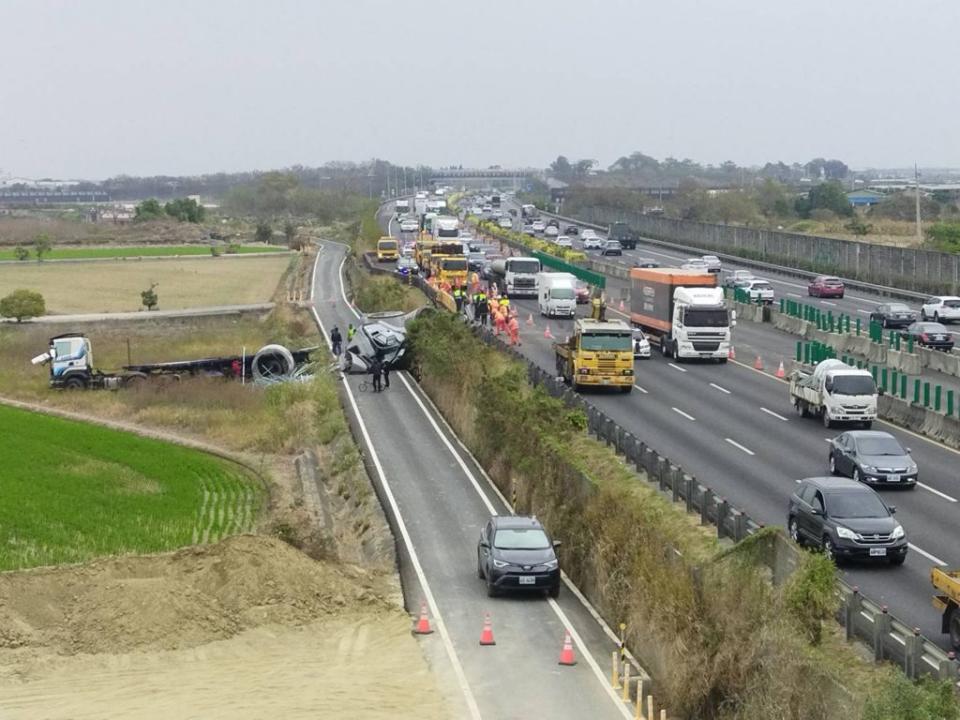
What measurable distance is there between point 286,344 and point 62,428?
24.8 m

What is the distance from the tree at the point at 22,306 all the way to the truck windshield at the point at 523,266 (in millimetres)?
28970

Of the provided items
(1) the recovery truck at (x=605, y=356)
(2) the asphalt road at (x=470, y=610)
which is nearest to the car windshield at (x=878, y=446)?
(2) the asphalt road at (x=470, y=610)

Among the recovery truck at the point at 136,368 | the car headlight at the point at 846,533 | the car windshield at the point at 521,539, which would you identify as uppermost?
the car headlight at the point at 846,533

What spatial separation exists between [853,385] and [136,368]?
32614mm

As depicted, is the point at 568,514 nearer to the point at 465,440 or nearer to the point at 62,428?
the point at 465,440

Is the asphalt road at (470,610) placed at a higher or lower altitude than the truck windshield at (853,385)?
lower

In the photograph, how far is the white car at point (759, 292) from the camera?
8000 cm

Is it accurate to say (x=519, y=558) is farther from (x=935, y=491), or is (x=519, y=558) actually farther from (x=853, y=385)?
(x=853, y=385)

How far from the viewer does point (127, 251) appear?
174625 millimetres

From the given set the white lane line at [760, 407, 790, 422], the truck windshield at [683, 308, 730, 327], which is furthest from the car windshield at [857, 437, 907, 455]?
the truck windshield at [683, 308, 730, 327]

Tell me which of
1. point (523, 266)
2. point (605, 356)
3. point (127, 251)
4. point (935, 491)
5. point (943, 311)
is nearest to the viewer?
point (935, 491)

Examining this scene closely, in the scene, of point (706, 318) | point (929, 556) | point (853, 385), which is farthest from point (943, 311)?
point (929, 556)

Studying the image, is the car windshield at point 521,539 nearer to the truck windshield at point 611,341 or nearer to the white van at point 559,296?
the truck windshield at point 611,341

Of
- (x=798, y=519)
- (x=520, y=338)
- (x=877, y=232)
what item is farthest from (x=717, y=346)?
(x=877, y=232)
